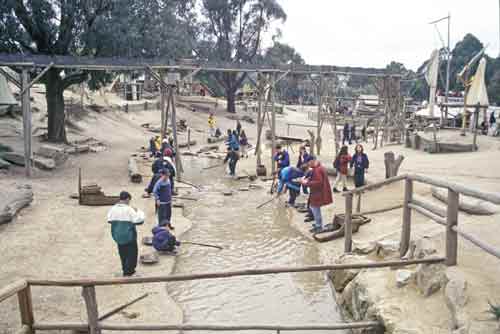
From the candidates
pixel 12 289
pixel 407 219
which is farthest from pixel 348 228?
pixel 12 289

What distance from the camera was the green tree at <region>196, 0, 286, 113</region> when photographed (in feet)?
138

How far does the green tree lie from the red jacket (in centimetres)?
3300

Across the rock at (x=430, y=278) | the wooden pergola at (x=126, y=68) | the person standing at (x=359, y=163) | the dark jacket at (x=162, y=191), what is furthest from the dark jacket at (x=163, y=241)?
the wooden pergola at (x=126, y=68)

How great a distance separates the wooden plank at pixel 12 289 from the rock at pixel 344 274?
4.47 meters

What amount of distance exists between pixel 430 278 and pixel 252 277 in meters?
3.51

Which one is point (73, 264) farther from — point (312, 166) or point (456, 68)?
point (456, 68)

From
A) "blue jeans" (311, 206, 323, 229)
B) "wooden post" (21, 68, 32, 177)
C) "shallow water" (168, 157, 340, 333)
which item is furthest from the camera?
"wooden post" (21, 68, 32, 177)

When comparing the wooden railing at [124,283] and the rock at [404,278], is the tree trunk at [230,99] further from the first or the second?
the wooden railing at [124,283]

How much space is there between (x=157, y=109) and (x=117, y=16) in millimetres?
19759

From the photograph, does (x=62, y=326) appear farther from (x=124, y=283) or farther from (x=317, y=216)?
(x=317, y=216)

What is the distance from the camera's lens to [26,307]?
5117 mm

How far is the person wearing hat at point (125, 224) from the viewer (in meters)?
7.50

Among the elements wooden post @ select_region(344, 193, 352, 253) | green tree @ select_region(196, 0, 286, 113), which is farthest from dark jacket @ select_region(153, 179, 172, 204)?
green tree @ select_region(196, 0, 286, 113)

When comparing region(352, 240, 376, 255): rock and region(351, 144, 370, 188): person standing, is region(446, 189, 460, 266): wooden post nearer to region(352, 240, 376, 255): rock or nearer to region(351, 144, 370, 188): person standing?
region(352, 240, 376, 255): rock
